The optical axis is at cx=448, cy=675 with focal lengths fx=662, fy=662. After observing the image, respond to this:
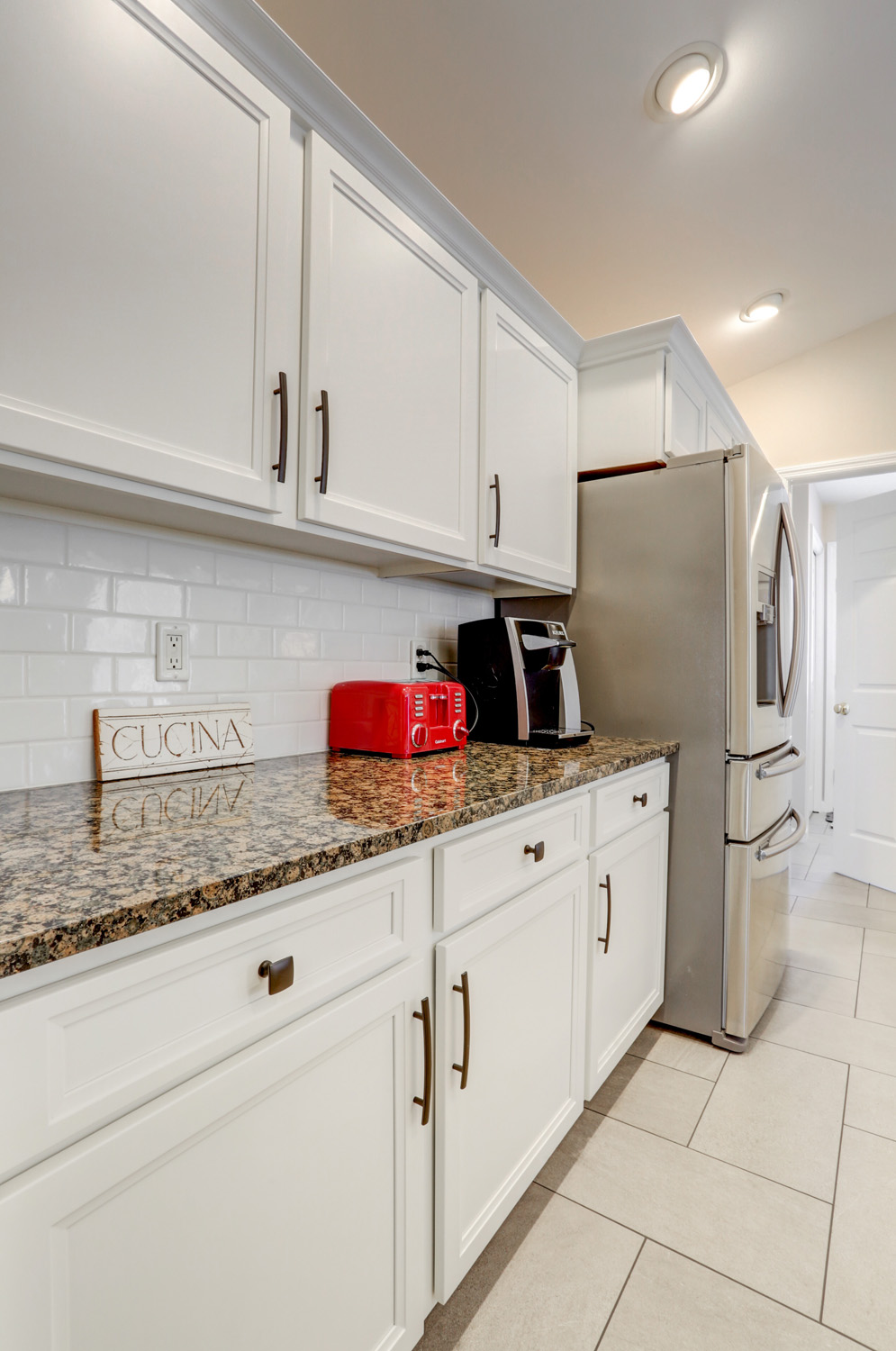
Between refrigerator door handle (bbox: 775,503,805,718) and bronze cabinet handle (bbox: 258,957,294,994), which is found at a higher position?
refrigerator door handle (bbox: 775,503,805,718)

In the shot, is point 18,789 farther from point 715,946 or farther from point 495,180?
point 495,180

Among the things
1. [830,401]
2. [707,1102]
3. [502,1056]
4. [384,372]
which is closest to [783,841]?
[707,1102]

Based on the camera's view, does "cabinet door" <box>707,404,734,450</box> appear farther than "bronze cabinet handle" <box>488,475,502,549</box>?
Yes

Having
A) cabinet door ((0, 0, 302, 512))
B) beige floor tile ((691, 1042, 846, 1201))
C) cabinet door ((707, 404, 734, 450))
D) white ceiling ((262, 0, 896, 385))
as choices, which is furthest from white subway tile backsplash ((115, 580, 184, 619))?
cabinet door ((707, 404, 734, 450))

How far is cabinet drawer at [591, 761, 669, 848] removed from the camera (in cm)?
156

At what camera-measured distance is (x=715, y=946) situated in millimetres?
1984

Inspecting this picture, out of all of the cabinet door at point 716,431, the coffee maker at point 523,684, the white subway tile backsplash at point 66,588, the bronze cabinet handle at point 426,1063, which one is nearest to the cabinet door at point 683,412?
the cabinet door at point 716,431

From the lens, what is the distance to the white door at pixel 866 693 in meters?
3.43

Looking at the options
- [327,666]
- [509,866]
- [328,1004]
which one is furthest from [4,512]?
[509,866]

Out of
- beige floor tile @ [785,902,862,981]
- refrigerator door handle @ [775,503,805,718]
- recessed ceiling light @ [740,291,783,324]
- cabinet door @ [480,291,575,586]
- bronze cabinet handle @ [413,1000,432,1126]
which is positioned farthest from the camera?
recessed ceiling light @ [740,291,783,324]

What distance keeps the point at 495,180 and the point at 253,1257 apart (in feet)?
8.98

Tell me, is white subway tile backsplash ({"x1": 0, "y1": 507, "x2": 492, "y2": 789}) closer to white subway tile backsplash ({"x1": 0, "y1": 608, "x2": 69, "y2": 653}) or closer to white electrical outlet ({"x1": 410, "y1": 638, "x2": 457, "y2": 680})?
white subway tile backsplash ({"x1": 0, "y1": 608, "x2": 69, "y2": 653})

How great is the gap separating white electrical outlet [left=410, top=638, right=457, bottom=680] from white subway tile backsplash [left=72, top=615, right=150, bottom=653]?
85cm

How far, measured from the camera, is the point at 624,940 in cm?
173
